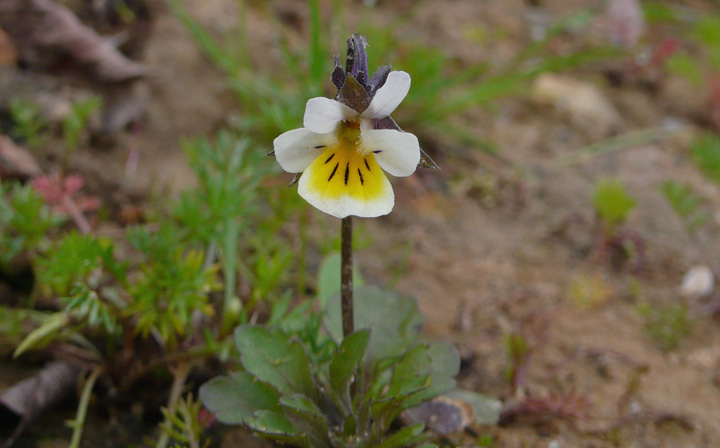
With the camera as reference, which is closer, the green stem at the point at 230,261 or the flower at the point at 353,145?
the flower at the point at 353,145

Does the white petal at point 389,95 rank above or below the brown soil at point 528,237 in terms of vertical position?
above

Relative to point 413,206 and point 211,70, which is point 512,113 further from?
point 211,70

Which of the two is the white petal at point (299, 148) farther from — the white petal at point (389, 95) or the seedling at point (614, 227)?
the seedling at point (614, 227)

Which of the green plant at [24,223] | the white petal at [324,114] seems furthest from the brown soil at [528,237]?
the white petal at [324,114]

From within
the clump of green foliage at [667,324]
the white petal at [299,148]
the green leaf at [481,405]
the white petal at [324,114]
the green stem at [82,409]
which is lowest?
the green stem at [82,409]

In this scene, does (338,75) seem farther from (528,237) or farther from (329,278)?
(528,237)
